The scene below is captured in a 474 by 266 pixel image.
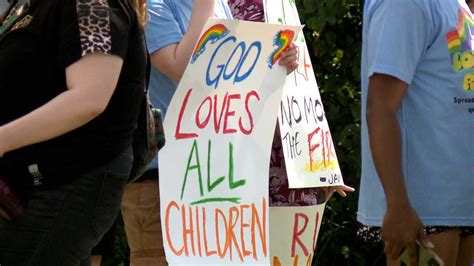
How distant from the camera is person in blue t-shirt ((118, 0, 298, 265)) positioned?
3.90m

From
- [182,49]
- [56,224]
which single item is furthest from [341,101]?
[56,224]

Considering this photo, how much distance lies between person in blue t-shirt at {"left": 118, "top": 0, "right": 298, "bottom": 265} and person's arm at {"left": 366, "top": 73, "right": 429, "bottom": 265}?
0.64 m

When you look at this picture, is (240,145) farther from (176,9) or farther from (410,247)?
(410,247)

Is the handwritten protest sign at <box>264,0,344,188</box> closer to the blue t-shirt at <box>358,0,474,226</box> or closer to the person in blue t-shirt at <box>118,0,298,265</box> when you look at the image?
the person in blue t-shirt at <box>118,0,298,265</box>

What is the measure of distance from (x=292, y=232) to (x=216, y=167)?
51 centimetres

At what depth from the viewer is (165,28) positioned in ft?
12.9

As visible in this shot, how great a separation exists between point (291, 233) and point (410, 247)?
893 mm

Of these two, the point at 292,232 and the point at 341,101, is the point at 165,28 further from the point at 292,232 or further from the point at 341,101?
the point at 341,101

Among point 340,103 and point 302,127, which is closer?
point 302,127

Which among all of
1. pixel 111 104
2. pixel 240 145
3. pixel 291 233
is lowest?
pixel 291 233

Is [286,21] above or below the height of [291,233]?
above

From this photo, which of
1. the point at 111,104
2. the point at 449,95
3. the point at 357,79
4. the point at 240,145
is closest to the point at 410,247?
the point at 449,95

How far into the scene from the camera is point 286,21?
4324mm

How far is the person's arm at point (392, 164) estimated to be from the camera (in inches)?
135
